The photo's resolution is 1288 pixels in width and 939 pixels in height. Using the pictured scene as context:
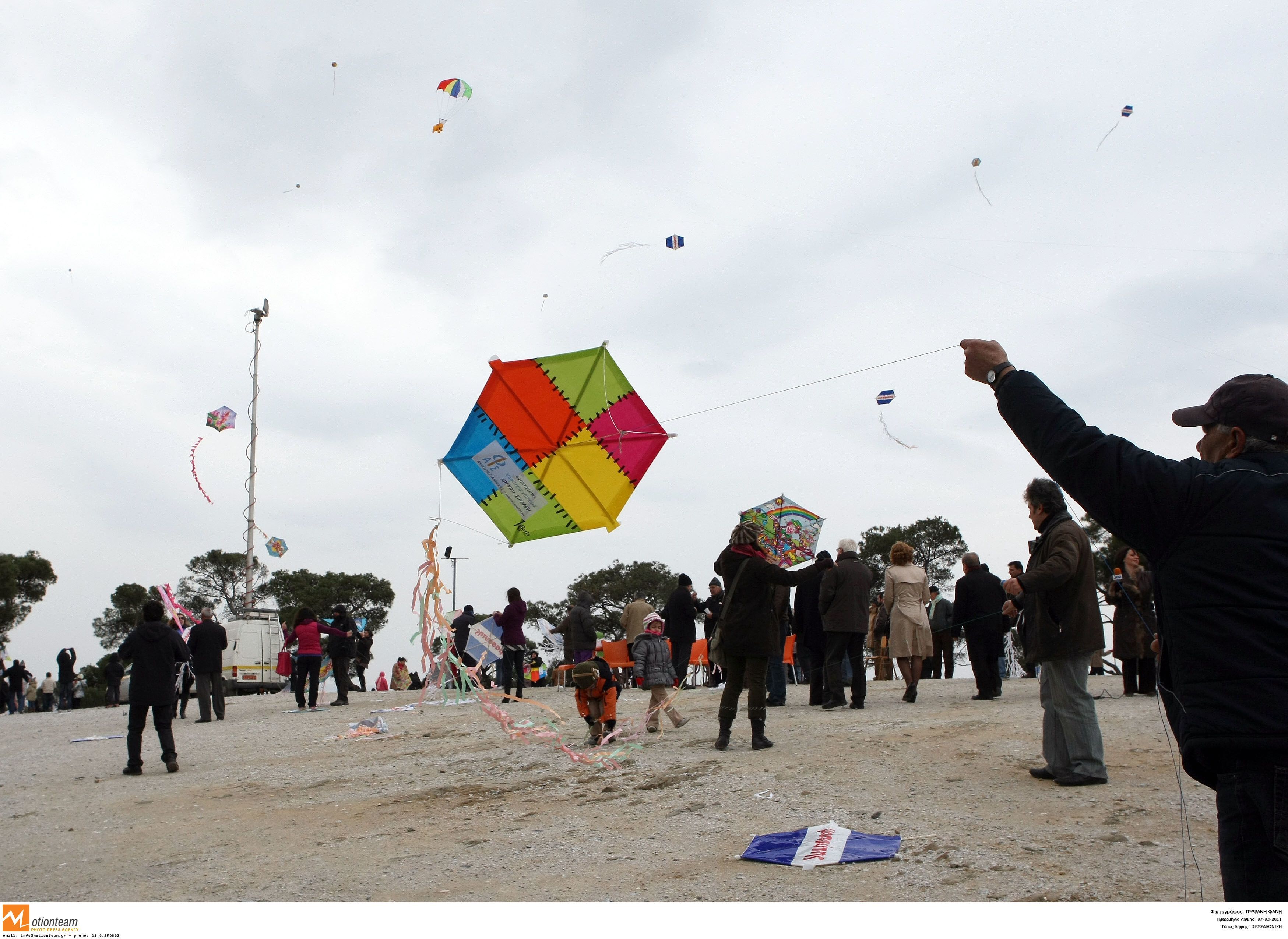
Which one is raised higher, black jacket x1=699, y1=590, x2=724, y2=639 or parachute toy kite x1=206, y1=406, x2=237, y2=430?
parachute toy kite x1=206, y1=406, x2=237, y2=430

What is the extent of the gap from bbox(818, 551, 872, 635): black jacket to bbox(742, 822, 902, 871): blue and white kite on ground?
4.59 meters

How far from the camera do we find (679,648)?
42.4ft

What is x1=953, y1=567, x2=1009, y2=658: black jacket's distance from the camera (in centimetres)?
1041

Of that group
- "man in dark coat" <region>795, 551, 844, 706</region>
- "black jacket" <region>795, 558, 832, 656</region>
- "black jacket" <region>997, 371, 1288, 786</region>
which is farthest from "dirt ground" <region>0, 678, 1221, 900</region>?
"black jacket" <region>997, 371, 1288, 786</region>

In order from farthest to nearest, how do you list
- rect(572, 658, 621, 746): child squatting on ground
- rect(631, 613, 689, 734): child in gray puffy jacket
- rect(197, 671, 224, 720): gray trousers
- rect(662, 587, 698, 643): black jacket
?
rect(197, 671, 224, 720): gray trousers, rect(662, 587, 698, 643): black jacket, rect(631, 613, 689, 734): child in gray puffy jacket, rect(572, 658, 621, 746): child squatting on ground

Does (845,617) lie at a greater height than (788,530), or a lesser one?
lesser

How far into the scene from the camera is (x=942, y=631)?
1484 cm

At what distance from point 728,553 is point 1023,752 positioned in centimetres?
270

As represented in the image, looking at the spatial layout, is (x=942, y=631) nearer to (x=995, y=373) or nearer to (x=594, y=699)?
(x=594, y=699)

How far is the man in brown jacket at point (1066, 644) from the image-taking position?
19.1ft
